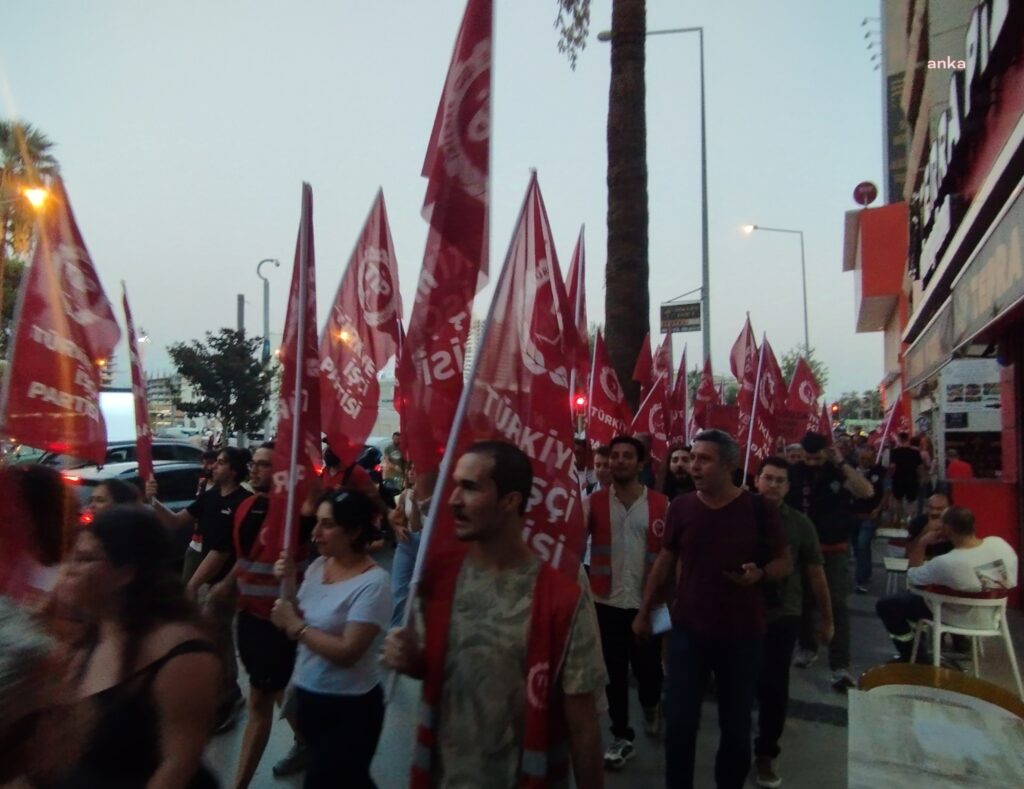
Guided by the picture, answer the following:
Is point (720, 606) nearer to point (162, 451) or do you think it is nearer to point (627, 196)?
point (627, 196)

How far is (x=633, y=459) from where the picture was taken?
5.19 meters

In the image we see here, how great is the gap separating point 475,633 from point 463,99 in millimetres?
2027

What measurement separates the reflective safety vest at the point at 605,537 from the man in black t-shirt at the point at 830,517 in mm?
1893

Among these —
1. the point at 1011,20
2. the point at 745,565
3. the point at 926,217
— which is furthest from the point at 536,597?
the point at 926,217

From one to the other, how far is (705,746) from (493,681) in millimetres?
3396

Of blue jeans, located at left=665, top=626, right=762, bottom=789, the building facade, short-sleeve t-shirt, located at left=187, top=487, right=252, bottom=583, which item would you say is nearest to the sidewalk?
blue jeans, located at left=665, top=626, right=762, bottom=789

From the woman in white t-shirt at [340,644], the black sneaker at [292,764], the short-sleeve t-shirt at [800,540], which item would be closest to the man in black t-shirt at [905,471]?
the short-sleeve t-shirt at [800,540]

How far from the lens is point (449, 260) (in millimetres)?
3135

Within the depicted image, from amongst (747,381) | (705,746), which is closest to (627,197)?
(747,381)

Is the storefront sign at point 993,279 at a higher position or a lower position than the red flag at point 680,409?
higher

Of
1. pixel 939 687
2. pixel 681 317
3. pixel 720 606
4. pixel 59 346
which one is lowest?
pixel 939 687

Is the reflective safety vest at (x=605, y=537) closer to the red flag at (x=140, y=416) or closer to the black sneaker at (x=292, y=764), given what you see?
the black sneaker at (x=292, y=764)

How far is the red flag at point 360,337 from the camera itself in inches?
185

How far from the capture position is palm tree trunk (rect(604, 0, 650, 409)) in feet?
28.2
